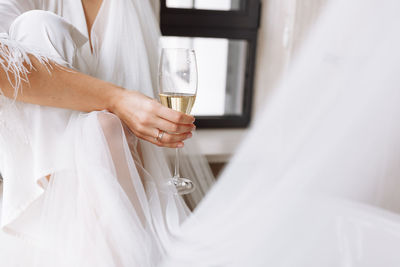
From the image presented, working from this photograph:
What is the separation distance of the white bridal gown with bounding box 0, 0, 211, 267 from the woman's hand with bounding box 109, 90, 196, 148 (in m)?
0.03

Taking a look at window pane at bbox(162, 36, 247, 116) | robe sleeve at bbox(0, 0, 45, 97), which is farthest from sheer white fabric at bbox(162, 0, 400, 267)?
window pane at bbox(162, 36, 247, 116)

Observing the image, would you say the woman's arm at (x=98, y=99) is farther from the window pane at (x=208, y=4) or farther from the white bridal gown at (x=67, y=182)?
the window pane at (x=208, y=4)

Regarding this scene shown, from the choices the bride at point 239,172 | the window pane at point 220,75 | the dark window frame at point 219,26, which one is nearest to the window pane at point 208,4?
the dark window frame at point 219,26

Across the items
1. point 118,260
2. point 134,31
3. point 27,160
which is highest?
point 134,31

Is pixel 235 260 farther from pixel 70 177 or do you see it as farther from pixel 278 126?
pixel 70 177

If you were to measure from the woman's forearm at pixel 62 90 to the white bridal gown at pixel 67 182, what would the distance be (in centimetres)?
2

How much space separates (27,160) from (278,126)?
528 mm

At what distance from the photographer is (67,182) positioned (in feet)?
2.43

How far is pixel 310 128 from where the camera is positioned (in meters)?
0.55

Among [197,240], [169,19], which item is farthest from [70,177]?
[169,19]

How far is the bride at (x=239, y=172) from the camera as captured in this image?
55cm

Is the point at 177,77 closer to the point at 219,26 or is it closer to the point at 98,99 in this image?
the point at 98,99

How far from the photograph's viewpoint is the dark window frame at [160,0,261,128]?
1.86 m

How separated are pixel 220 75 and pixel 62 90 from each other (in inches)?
57.4
